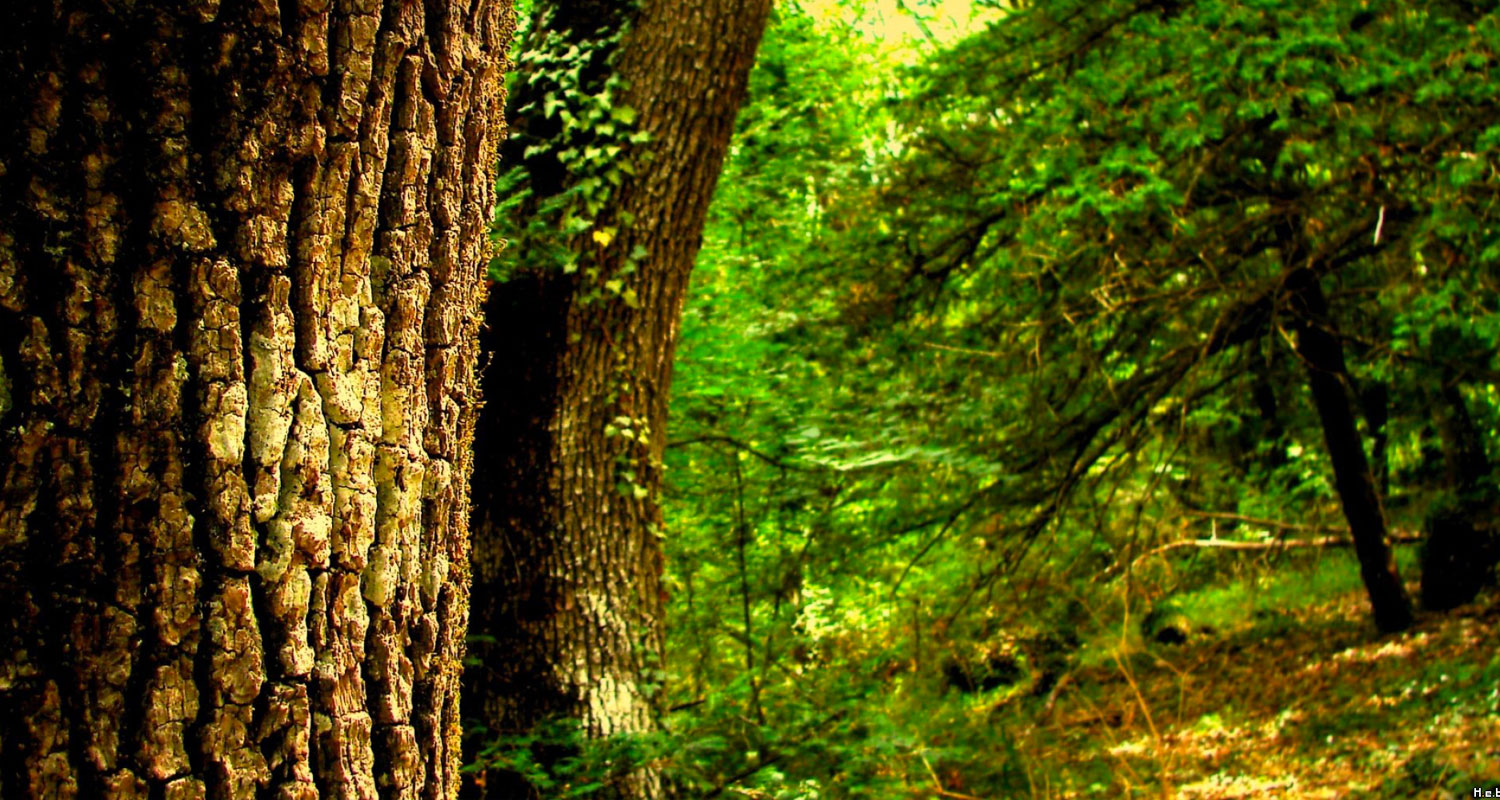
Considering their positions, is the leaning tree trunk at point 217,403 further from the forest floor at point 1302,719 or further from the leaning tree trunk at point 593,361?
the forest floor at point 1302,719

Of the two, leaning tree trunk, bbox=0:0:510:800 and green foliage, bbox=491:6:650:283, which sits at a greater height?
green foliage, bbox=491:6:650:283

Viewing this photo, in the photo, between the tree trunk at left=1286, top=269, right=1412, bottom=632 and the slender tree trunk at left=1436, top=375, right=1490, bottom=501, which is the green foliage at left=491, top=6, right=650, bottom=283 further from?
the slender tree trunk at left=1436, top=375, right=1490, bottom=501

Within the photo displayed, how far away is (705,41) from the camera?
158 inches

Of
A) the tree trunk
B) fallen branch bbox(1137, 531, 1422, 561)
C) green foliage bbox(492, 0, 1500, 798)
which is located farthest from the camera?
fallen branch bbox(1137, 531, 1422, 561)

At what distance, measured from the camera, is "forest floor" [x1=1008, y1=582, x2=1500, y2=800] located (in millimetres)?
6285

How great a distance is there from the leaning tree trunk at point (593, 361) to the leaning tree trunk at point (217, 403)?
2504 millimetres

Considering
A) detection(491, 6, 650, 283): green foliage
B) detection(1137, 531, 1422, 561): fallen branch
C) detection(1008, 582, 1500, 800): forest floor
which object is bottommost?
detection(1008, 582, 1500, 800): forest floor

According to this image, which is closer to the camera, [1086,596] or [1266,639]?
[1086,596]

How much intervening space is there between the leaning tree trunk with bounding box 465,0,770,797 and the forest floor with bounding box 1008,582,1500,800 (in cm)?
235

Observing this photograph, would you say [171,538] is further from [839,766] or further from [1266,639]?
[1266,639]

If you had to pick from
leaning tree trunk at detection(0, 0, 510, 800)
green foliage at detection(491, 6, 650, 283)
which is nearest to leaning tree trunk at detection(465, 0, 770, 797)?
green foliage at detection(491, 6, 650, 283)

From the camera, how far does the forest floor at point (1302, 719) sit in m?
6.29

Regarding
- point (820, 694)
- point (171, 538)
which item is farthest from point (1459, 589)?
point (171, 538)

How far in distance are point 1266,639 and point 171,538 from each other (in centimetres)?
1180
